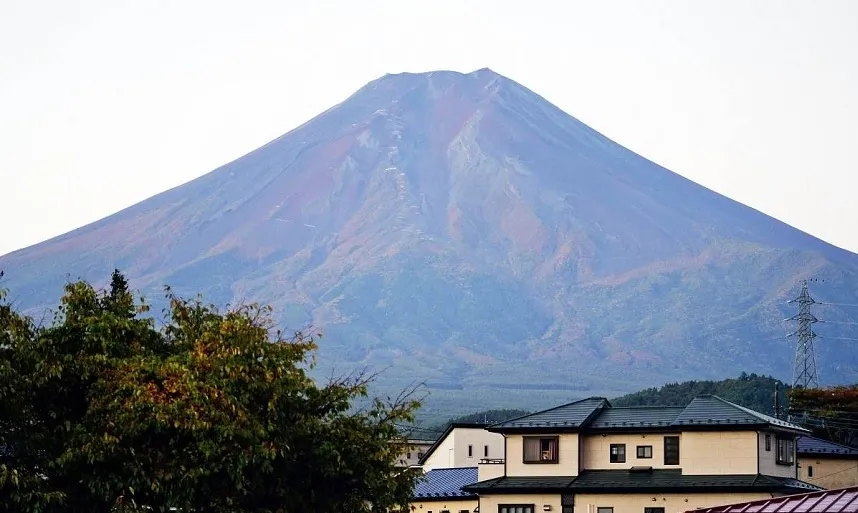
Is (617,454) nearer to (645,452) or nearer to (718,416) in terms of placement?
(645,452)

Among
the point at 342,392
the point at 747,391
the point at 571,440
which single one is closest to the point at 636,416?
the point at 571,440

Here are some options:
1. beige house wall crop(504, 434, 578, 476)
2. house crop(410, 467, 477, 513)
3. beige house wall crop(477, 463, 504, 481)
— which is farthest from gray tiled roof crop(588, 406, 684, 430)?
house crop(410, 467, 477, 513)

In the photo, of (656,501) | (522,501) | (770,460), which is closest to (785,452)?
(770,460)

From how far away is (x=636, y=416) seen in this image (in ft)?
178

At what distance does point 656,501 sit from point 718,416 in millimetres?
3111

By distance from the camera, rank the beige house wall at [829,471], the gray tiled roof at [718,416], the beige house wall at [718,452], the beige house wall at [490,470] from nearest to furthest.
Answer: the beige house wall at [718,452] < the gray tiled roof at [718,416] < the beige house wall at [490,470] < the beige house wall at [829,471]

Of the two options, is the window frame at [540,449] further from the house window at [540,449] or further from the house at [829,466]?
the house at [829,466]

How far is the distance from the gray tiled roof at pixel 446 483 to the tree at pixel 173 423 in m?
24.8

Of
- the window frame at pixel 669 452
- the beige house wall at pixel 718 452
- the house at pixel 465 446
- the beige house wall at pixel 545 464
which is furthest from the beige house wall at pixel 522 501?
the house at pixel 465 446

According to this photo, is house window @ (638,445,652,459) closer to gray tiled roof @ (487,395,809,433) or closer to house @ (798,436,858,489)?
gray tiled roof @ (487,395,809,433)

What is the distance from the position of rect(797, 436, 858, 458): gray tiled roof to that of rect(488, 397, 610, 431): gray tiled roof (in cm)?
848

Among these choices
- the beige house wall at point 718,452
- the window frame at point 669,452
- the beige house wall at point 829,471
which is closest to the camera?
the beige house wall at point 718,452

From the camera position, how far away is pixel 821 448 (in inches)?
2424

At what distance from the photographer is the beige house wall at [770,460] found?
50.5 meters
